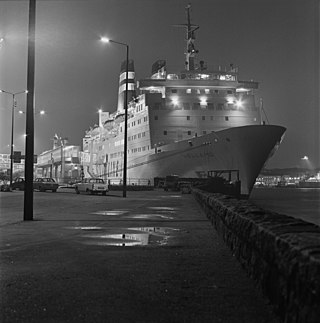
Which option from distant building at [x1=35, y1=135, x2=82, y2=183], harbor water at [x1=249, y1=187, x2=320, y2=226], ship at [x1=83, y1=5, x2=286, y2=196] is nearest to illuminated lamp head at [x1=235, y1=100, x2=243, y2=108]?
ship at [x1=83, y1=5, x2=286, y2=196]

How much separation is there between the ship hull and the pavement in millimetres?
26111

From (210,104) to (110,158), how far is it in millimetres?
17194

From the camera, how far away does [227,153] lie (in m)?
35.2

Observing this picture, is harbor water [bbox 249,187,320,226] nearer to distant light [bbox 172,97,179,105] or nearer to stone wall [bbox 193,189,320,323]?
stone wall [bbox 193,189,320,323]

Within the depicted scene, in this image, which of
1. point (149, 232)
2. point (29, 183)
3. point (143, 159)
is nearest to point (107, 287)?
point (149, 232)

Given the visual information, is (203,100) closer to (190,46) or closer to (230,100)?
(230,100)

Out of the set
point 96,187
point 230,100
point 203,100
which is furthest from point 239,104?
point 96,187

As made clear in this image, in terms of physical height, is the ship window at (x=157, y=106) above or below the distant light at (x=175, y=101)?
below

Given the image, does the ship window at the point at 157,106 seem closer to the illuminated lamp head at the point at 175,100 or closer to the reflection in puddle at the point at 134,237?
the illuminated lamp head at the point at 175,100

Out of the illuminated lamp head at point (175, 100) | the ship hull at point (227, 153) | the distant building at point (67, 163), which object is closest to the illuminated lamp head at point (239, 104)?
the illuminated lamp head at point (175, 100)

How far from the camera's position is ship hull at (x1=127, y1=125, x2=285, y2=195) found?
33688 mm

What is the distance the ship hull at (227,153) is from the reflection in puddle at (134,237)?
25.0 meters

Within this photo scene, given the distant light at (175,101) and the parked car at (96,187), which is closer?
the parked car at (96,187)

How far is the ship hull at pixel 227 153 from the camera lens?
33688 mm
